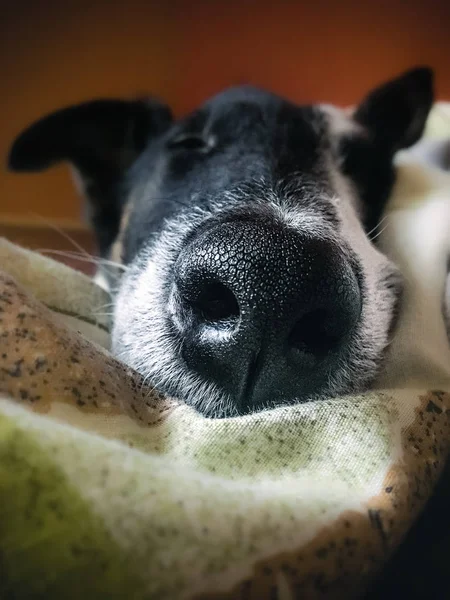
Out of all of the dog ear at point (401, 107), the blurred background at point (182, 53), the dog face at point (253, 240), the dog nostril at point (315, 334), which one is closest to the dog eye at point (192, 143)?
the dog face at point (253, 240)

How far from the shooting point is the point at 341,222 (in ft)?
2.86

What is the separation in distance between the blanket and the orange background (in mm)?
2508

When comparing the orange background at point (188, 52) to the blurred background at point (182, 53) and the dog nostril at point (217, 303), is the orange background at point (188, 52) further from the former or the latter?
the dog nostril at point (217, 303)

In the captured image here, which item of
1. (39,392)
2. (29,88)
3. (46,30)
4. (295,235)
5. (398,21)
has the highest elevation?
(398,21)

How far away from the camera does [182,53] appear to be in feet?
11.6

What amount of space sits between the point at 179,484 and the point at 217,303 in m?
0.28

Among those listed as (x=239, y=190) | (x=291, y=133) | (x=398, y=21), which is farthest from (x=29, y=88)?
(x=239, y=190)

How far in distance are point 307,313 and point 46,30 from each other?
2.92 meters

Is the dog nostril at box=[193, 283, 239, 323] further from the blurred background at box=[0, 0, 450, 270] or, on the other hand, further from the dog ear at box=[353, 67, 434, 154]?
the blurred background at box=[0, 0, 450, 270]

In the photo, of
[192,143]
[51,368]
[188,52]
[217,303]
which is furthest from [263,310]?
[188,52]

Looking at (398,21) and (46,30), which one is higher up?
(398,21)

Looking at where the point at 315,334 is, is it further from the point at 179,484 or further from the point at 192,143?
the point at 192,143

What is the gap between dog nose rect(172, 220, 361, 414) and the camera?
2.04ft

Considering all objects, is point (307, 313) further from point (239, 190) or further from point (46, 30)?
point (46, 30)
